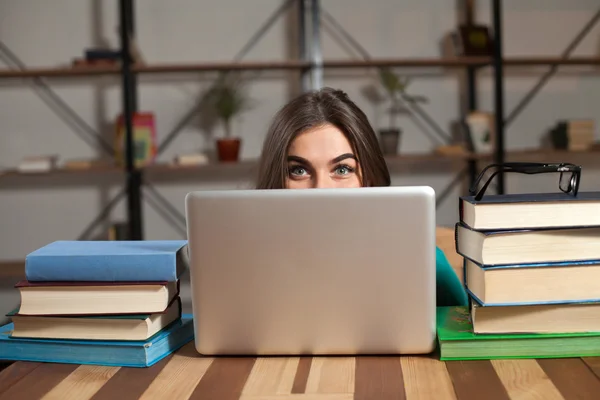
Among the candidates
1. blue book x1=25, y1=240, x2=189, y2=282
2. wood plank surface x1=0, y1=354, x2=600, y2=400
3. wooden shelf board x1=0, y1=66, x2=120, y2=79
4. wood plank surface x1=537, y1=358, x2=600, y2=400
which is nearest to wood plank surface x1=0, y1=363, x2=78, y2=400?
wood plank surface x1=0, y1=354, x2=600, y2=400

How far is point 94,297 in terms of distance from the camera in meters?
0.97

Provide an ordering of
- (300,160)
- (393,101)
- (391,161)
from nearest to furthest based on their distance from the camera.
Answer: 1. (300,160)
2. (391,161)
3. (393,101)

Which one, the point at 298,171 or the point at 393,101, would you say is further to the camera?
the point at 393,101

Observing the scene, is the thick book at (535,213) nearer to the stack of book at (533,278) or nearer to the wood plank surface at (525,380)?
the stack of book at (533,278)

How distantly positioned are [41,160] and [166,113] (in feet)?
2.23

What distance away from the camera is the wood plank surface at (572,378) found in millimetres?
797

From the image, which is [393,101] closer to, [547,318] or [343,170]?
[343,170]

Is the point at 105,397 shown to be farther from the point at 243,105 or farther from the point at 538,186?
the point at 538,186

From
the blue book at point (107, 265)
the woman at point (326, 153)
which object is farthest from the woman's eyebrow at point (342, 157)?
the blue book at point (107, 265)

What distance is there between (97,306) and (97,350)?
0.19 feet

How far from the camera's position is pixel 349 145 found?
5.23 feet

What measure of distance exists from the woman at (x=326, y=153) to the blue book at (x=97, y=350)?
0.58m

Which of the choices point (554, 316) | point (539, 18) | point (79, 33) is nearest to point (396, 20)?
point (539, 18)

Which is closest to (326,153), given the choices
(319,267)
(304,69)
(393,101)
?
(319,267)
